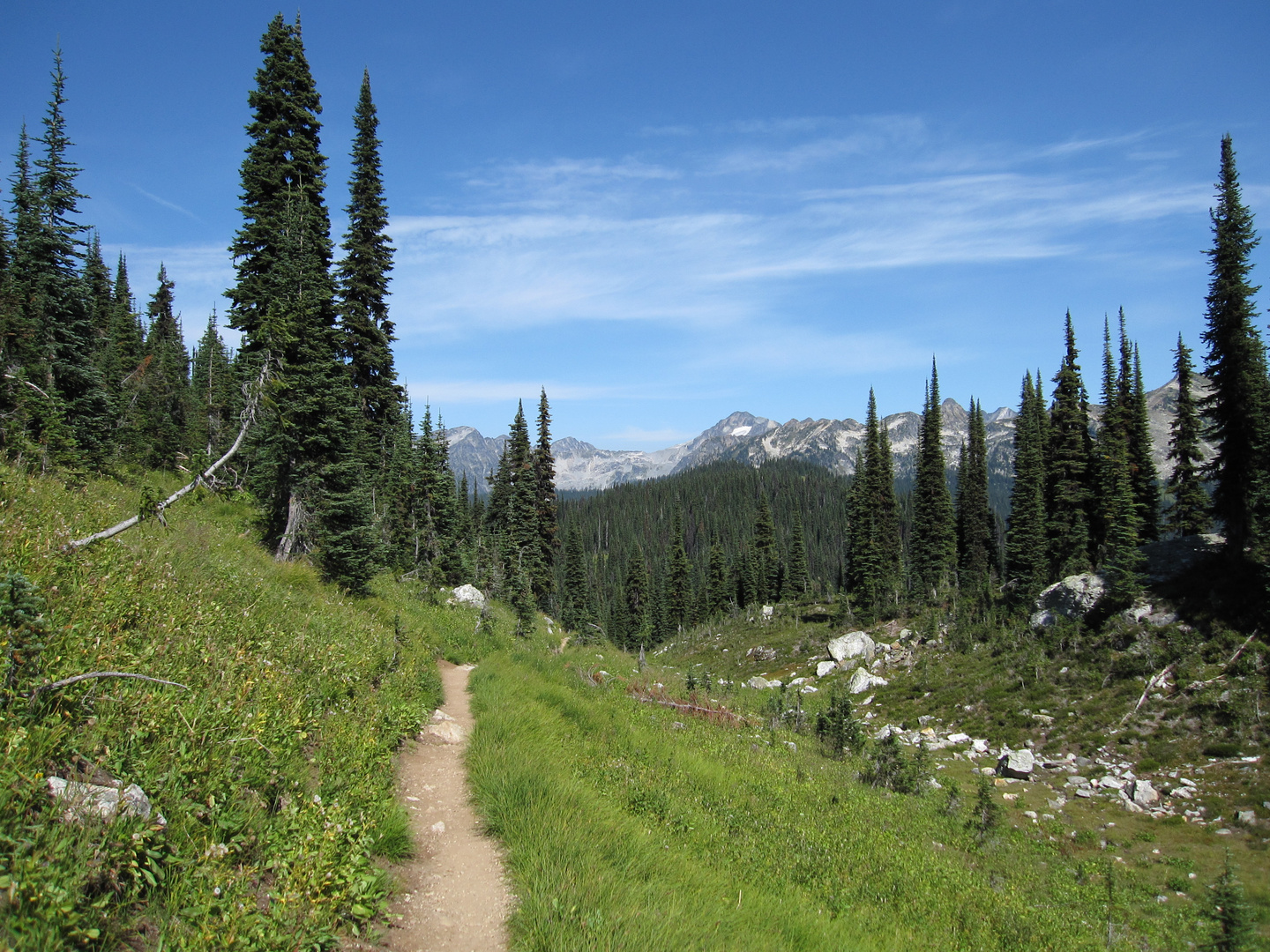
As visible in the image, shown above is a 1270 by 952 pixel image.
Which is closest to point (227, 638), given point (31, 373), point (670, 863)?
point (670, 863)

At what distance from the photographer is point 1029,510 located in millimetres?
51250

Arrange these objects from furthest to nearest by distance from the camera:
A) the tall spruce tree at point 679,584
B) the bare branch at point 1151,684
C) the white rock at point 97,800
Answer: the tall spruce tree at point 679,584 → the bare branch at point 1151,684 → the white rock at point 97,800

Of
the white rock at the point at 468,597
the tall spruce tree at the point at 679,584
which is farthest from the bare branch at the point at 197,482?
the tall spruce tree at the point at 679,584

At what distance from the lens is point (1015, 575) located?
48.3 m

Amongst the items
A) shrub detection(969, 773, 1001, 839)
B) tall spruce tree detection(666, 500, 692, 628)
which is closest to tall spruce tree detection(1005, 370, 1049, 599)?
shrub detection(969, 773, 1001, 839)

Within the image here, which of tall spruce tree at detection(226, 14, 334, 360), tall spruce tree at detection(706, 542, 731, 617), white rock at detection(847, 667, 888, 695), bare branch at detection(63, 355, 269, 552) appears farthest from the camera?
tall spruce tree at detection(706, 542, 731, 617)

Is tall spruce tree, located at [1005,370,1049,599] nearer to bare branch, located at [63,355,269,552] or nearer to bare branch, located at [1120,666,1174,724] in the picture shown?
bare branch, located at [1120,666,1174,724]

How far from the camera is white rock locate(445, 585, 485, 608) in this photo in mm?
29172

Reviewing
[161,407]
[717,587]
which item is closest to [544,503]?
[161,407]

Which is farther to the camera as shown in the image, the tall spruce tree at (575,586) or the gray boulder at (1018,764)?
the tall spruce tree at (575,586)

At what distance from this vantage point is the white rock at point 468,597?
1148 inches

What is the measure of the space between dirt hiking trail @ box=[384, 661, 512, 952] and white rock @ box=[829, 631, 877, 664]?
4323cm

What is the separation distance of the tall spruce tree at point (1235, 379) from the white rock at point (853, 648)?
2278 cm

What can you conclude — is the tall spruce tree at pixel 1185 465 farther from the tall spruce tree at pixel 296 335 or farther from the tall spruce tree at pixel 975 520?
the tall spruce tree at pixel 296 335
